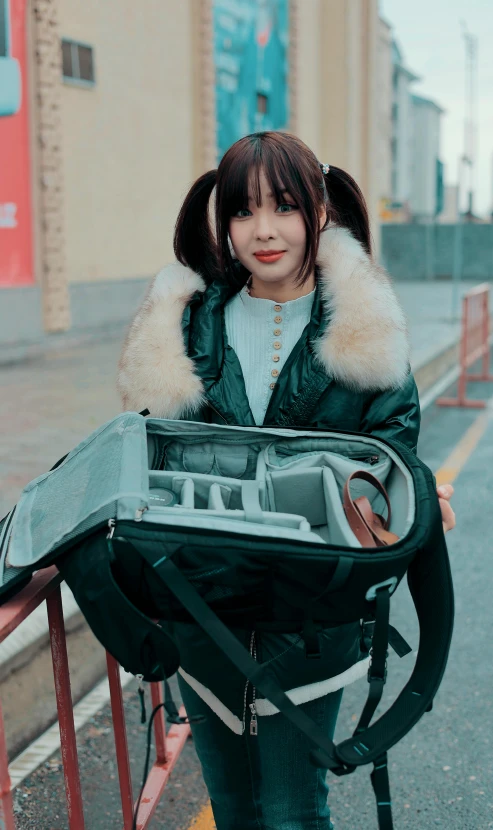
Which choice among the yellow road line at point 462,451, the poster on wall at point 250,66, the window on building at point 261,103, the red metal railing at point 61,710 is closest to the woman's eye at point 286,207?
the red metal railing at point 61,710

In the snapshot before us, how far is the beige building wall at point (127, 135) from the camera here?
1059 centimetres

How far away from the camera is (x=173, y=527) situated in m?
1.37

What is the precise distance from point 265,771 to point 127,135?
1103 cm

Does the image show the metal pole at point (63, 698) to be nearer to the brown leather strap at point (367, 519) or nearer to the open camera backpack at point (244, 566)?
the open camera backpack at point (244, 566)

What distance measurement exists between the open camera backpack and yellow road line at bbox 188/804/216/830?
120 cm

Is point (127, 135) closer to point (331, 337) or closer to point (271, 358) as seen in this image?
point (271, 358)

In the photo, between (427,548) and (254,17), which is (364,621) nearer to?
(427,548)

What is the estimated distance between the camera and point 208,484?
5.74 feet

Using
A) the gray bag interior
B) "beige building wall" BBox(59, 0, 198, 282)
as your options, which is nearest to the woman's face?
the gray bag interior

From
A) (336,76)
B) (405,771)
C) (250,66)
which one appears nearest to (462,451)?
(405,771)

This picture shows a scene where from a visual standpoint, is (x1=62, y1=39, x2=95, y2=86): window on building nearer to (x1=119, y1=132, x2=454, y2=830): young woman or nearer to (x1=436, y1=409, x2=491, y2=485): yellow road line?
(x1=436, y1=409, x2=491, y2=485): yellow road line

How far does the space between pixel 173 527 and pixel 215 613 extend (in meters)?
0.18

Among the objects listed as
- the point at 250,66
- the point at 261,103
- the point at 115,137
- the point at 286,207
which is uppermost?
the point at 250,66

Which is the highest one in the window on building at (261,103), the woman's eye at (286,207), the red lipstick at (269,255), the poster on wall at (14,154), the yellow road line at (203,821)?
the window on building at (261,103)
